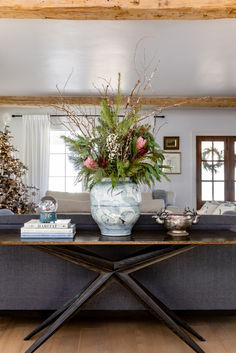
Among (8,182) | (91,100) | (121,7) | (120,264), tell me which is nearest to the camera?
(120,264)

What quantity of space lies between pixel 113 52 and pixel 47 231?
3583 millimetres

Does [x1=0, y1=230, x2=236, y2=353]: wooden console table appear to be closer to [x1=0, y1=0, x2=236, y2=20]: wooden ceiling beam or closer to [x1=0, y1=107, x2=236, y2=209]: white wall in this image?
[x1=0, y1=0, x2=236, y2=20]: wooden ceiling beam

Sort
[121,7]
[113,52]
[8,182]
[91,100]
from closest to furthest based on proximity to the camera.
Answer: [121,7], [113,52], [8,182], [91,100]

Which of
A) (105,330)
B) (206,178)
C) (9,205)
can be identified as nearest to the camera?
(105,330)

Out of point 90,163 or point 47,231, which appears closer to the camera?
point 47,231

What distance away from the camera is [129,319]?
8.79 ft

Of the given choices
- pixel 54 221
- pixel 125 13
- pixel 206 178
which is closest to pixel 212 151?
pixel 206 178

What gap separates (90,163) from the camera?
2125 millimetres

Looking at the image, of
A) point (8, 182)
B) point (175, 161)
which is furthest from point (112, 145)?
point (175, 161)

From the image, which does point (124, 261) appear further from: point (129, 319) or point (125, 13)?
point (125, 13)

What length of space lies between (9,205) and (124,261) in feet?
16.1

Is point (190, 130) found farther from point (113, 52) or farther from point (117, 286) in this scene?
point (117, 286)

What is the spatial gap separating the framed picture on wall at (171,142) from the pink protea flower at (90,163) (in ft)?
22.2

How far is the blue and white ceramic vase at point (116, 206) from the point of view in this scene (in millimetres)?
2117
